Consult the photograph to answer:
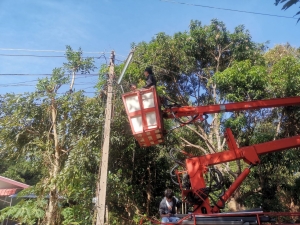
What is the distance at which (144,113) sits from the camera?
6898 mm

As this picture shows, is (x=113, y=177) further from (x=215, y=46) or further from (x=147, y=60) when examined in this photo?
(x=215, y=46)

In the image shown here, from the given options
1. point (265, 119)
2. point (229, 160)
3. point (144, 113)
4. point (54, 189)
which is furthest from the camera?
point (265, 119)

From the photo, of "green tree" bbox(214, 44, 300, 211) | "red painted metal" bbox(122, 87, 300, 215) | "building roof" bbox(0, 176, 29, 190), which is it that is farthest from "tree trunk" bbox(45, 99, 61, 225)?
"building roof" bbox(0, 176, 29, 190)

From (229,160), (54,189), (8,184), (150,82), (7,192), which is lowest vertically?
(54,189)

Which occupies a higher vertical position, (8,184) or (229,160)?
(8,184)

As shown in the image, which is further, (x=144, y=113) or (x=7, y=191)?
(x=7, y=191)

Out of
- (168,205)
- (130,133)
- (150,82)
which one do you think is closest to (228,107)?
(150,82)

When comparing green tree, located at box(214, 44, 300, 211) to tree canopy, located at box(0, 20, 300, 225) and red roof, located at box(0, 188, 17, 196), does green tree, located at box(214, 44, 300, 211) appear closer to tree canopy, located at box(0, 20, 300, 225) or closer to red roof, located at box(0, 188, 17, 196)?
tree canopy, located at box(0, 20, 300, 225)

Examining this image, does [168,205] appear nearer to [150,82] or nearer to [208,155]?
[208,155]

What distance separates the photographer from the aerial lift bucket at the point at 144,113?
6.87 meters

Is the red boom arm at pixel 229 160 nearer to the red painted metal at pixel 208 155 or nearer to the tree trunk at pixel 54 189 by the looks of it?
the red painted metal at pixel 208 155

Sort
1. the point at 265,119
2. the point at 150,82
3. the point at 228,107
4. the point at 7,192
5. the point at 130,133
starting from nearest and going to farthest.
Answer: the point at 150,82
the point at 228,107
the point at 130,133
the point at 265,119
the point at 7,192

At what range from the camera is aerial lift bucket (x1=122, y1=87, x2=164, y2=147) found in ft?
22.5

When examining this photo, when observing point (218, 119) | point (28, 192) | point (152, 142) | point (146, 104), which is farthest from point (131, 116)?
point (218, 119)
